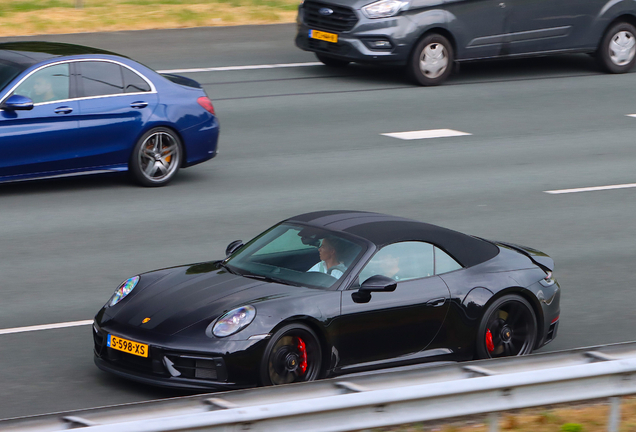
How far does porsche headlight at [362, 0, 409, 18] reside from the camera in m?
17.9

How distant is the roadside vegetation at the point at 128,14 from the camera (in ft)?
69.1

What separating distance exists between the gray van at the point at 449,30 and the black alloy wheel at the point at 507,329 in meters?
10.6

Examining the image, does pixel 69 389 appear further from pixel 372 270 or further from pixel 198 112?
pixel 198 112

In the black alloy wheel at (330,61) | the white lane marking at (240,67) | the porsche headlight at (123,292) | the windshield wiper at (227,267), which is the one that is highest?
the black alloy wheel at (330,61)

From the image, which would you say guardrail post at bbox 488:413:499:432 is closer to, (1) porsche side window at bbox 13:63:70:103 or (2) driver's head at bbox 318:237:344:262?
(2) driver's head at bbox 318:237:344:262

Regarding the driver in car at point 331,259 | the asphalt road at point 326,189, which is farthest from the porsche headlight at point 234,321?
the driver in car at point 331,259

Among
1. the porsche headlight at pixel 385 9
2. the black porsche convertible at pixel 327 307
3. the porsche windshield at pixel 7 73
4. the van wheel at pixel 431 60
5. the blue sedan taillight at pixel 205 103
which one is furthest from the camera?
the van wheel at pixel 431 60

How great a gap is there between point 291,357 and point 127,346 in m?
1.01

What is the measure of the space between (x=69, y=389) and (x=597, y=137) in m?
10.8

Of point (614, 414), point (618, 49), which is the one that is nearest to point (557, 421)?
point (614, 414)

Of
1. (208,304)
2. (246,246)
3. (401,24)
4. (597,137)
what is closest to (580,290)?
(246,246)

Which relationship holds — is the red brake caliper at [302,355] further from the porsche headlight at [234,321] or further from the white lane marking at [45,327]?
the white lane marking at [45,327]

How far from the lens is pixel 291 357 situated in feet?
22.4

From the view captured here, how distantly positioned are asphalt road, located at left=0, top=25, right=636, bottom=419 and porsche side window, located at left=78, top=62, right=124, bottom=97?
1120 mm
